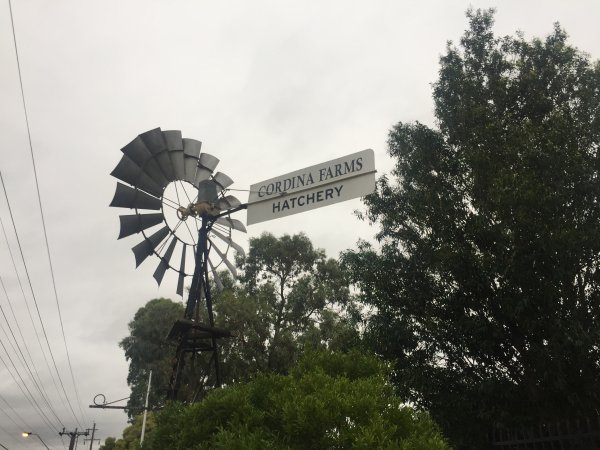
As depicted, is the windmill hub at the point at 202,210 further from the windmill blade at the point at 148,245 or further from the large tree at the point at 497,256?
the large tree at the point at 497,256

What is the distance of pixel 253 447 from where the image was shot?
4.00 metres

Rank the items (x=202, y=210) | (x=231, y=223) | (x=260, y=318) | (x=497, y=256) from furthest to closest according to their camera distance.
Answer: (x=260, y=318) < (x=497, y=256) < (x=231, y=223) < (x=202, y=210)

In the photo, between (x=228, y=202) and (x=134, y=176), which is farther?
(x=228, y=202)

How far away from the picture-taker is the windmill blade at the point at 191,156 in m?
8.86

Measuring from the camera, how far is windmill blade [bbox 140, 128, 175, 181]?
28.1 feet

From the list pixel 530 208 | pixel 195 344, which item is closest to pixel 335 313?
pixel 530 208

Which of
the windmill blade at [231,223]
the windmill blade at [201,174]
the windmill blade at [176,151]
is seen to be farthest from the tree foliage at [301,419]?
the windmill blade at [176,151]

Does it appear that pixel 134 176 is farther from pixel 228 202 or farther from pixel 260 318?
pixel 260 318

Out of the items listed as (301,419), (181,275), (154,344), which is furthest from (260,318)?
(301,419)

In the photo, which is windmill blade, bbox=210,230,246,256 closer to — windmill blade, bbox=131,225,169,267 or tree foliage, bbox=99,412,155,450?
windmill blade, bbox=131,225,169,267

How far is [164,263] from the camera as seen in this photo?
8.72m

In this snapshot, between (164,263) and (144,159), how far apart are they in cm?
206

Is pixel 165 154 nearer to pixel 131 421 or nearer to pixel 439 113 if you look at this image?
pixel 439 113

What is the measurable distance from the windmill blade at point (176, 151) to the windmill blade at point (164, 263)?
1.29 metres
